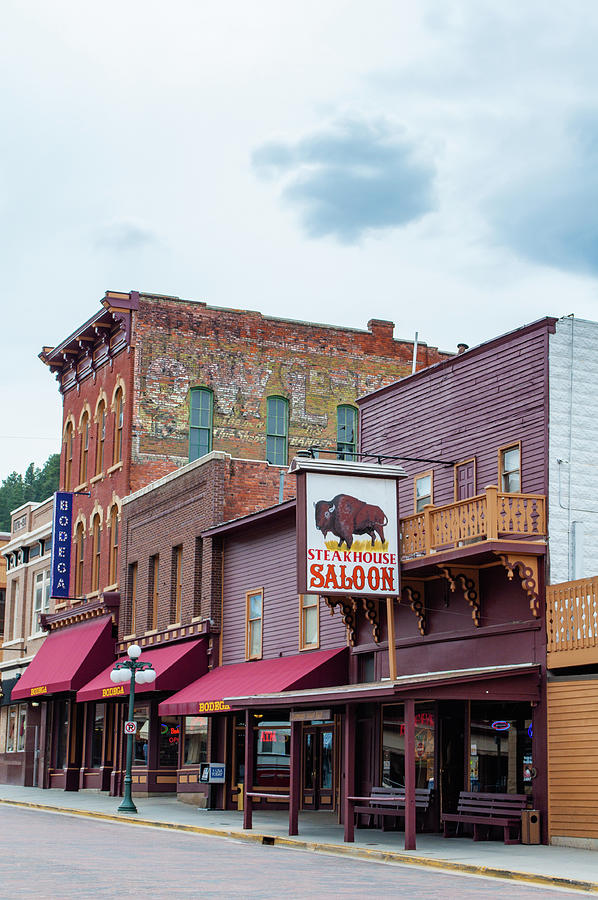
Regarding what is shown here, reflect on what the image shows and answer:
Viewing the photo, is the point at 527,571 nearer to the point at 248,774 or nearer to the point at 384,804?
the point at 384,804

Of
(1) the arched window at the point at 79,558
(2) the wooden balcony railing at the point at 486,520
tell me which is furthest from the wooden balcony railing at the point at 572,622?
(1) the arched window at the point at 79,558

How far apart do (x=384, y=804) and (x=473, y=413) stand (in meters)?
8.22

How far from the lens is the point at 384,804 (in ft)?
88.0

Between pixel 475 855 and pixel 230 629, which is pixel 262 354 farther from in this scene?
pixel 475 855

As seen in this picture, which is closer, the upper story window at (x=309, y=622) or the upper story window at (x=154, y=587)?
the upper story window at (x=309, y=622)

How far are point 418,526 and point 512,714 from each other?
4.06 meters

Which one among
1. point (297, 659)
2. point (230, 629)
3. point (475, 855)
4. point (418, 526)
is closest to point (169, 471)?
point (230, 629)

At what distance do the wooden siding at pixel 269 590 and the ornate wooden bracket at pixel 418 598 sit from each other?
149 inches

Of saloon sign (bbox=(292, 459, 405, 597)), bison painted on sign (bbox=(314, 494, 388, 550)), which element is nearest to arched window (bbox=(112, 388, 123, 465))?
saloon sign (bbox=(292, 459, 405, 597))

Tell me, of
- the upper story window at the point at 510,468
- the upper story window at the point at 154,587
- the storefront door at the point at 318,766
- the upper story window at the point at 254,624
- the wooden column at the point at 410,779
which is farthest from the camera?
the upper story window at the point at 154,587

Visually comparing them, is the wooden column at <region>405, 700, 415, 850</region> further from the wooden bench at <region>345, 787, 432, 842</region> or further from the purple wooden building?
the wooden bench at <region>345, 787, 432, 842</region>

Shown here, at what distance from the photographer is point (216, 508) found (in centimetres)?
3622

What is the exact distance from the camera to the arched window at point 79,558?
47.4m

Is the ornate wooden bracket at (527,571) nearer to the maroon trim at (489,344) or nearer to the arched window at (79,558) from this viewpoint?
the maroon trim at (489,344)
